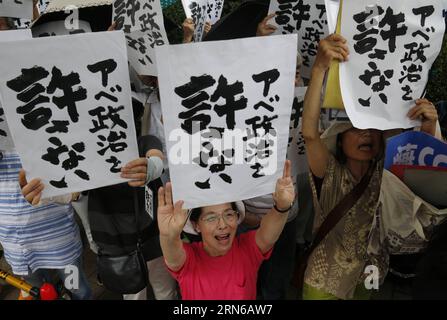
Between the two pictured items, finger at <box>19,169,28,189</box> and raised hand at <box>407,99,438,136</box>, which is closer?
finger at <box>19,169,28,189</box>

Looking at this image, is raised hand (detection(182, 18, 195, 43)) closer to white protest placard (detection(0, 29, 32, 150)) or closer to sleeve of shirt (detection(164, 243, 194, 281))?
white protest placard (detection(0, 29, 32, 150))

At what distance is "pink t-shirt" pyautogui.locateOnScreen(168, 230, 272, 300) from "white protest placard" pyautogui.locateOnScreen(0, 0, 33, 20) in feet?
7.04

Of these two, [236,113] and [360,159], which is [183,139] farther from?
[360,159]

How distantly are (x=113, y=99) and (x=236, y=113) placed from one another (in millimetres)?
606

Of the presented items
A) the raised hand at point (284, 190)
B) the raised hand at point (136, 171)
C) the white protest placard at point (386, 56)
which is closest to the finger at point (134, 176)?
the raised hand at point (136, 171)

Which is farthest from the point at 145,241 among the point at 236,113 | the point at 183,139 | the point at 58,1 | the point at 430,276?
the point at 58,1

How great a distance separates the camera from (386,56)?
6.40 feet

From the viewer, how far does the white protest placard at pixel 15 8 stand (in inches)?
102

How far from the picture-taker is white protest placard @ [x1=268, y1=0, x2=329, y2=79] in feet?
8.36

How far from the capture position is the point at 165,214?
1739mm

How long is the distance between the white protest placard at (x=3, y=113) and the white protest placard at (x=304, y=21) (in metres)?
1.68

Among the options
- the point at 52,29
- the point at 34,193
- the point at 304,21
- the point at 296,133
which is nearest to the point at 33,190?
the point at 34,193

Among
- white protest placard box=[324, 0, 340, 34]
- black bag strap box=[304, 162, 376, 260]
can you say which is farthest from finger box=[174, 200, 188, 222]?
white protest placard box=[324, 0, 340, 34]

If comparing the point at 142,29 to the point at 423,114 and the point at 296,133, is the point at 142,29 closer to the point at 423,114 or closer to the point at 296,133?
the point at 296,133
